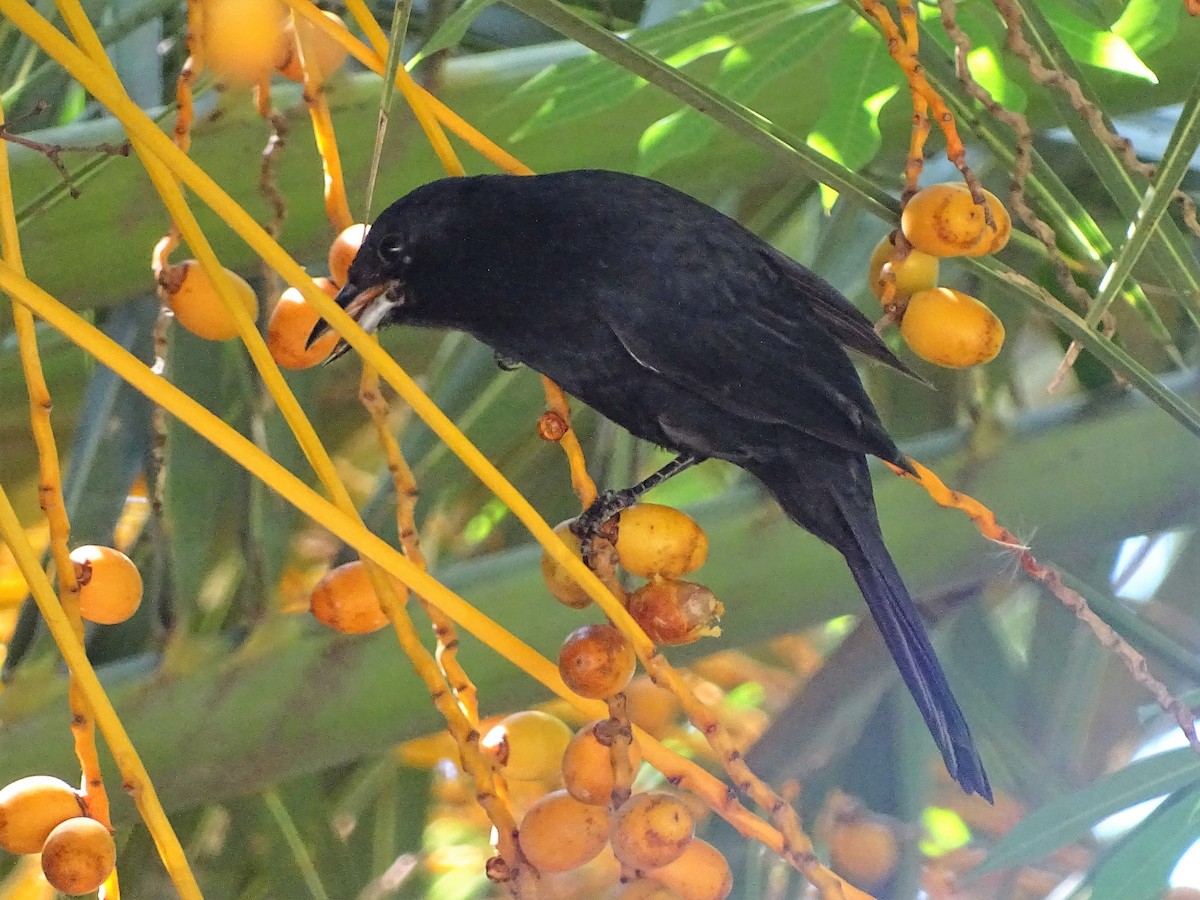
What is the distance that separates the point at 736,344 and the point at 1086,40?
38cm

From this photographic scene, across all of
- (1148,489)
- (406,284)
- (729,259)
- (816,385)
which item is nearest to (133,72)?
(406,284)

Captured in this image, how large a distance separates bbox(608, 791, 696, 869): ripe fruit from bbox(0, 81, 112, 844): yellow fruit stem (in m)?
0.29

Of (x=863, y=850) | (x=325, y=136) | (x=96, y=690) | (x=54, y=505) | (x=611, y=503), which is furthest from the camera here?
(x=863, y=850)

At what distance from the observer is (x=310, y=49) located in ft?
2.83

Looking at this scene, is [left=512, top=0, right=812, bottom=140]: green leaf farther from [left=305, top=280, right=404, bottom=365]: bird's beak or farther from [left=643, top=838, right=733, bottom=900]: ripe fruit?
[left=643, top=838, right=733, bottom=900]: ripe fruit

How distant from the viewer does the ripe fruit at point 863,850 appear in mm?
1388

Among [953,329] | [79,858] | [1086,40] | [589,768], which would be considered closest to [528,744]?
[589,768]

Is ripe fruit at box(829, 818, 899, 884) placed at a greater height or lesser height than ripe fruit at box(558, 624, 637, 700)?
lesser

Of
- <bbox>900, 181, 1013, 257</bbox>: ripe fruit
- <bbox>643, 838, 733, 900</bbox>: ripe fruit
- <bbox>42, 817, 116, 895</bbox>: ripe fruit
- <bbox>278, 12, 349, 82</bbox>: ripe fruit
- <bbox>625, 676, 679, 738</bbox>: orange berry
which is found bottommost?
<bbox>625, 676, 679, 738</bbox>: orange berry

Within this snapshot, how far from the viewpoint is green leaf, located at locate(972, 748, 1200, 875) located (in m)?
0.97

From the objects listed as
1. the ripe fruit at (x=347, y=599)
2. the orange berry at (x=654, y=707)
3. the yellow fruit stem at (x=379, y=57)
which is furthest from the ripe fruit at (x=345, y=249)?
the orange berry at (x=654, y=707)

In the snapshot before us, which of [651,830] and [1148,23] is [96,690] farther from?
[1148,23]

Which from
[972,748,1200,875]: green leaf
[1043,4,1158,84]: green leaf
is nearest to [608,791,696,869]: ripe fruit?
[972,748,1200,875]: green leaf

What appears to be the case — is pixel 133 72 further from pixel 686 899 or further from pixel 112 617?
pixel 686 899
